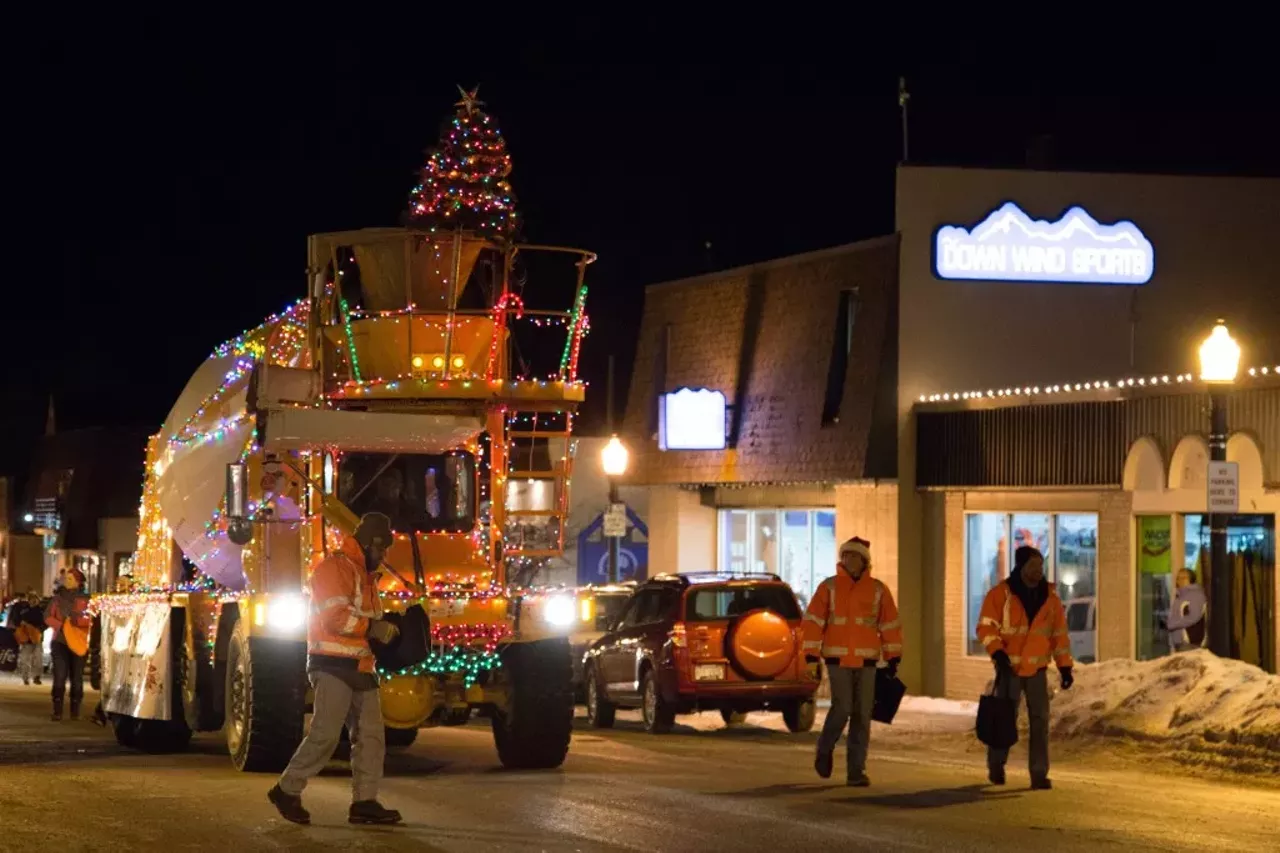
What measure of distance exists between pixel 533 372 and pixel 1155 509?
10.3 meters

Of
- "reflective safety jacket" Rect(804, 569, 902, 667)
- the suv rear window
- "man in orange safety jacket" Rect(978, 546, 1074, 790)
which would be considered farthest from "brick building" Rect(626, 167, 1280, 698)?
"reflective safety jacket" Rect(804, 569, 902, 667)

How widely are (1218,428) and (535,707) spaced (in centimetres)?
769

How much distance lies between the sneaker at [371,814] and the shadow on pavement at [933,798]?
324 cm

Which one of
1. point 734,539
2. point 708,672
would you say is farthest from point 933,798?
point 734,539

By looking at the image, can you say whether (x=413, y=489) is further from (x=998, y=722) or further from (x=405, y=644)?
(x=998, y=722)

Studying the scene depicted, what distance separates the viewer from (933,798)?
14.6 m

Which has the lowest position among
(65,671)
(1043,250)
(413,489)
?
(65,671)

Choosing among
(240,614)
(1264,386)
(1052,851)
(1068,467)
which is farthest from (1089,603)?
(1052,851)

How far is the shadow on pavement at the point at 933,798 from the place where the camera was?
14227mm

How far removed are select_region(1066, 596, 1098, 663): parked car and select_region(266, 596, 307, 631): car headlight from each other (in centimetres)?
1333

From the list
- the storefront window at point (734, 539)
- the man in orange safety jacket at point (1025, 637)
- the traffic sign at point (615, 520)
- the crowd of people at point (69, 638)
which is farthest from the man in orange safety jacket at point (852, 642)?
the storefront window at point (734, 539)

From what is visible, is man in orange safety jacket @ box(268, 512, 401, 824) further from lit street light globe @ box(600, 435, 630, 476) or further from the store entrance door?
lit street light globe @ box(600, 435, 630, 476)

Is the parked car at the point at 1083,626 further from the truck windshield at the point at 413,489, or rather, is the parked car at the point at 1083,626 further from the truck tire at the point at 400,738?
the truck windshield at the point at 413,489

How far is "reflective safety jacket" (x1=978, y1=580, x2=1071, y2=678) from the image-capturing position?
1566cm
